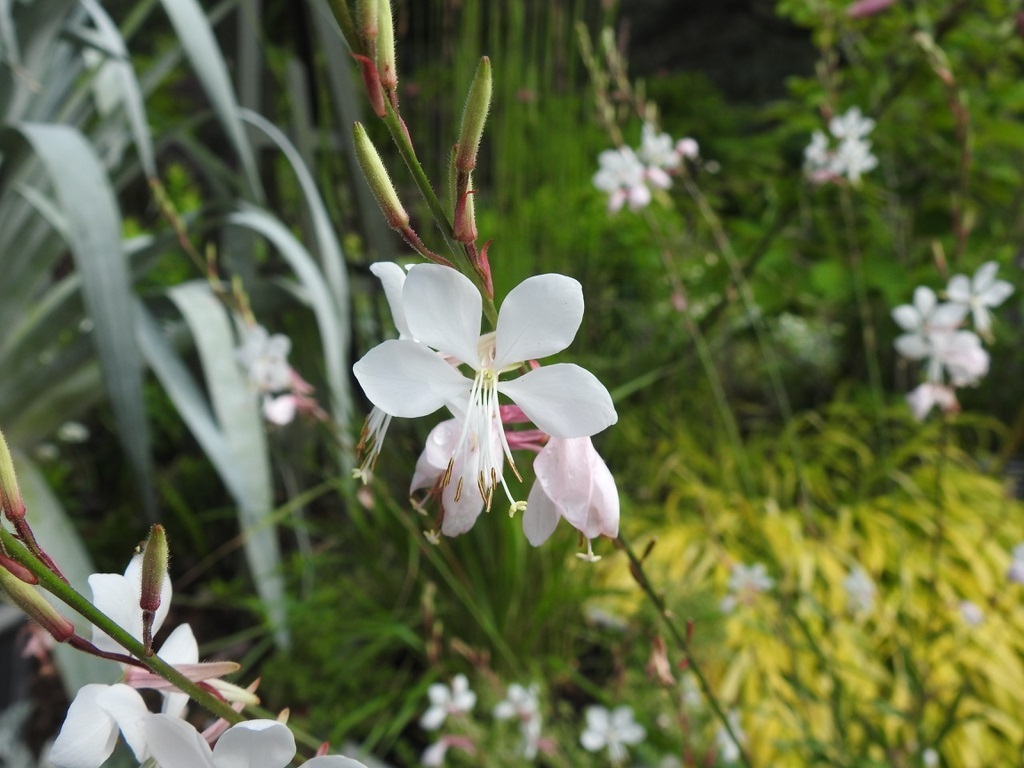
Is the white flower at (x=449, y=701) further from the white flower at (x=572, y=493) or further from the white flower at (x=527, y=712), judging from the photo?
the white flower at (x=572, y=493)

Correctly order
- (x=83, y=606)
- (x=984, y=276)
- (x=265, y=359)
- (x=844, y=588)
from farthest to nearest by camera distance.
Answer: (x=844, y=588) → (x=265, y=359) → (x=984, y=276) → (x=83, y=606)

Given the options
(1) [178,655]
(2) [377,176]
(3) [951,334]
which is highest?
(2) [377,176]

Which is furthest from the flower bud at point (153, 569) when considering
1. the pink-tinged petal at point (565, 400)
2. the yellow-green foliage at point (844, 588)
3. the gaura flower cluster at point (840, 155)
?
the gaura flower cluster at point (840, 155)

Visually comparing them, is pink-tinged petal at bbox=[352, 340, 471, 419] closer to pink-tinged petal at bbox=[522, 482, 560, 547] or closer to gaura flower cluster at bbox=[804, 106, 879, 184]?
pink-tinged petal at bbox=[522, 482, 560, 547]

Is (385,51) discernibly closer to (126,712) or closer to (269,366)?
(126,712)

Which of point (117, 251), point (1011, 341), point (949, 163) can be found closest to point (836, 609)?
point (1011, 341)

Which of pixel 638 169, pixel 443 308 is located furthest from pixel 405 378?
pixel 638 169

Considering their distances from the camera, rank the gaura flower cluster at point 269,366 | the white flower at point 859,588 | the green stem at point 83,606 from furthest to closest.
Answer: the white flower at point 859,588, the gaura flower cluster at point 269,366, the green stem at point 83,606

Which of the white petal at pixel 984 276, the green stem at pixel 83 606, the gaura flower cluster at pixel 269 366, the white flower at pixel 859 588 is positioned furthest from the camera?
the white flower at pixel 859 588
